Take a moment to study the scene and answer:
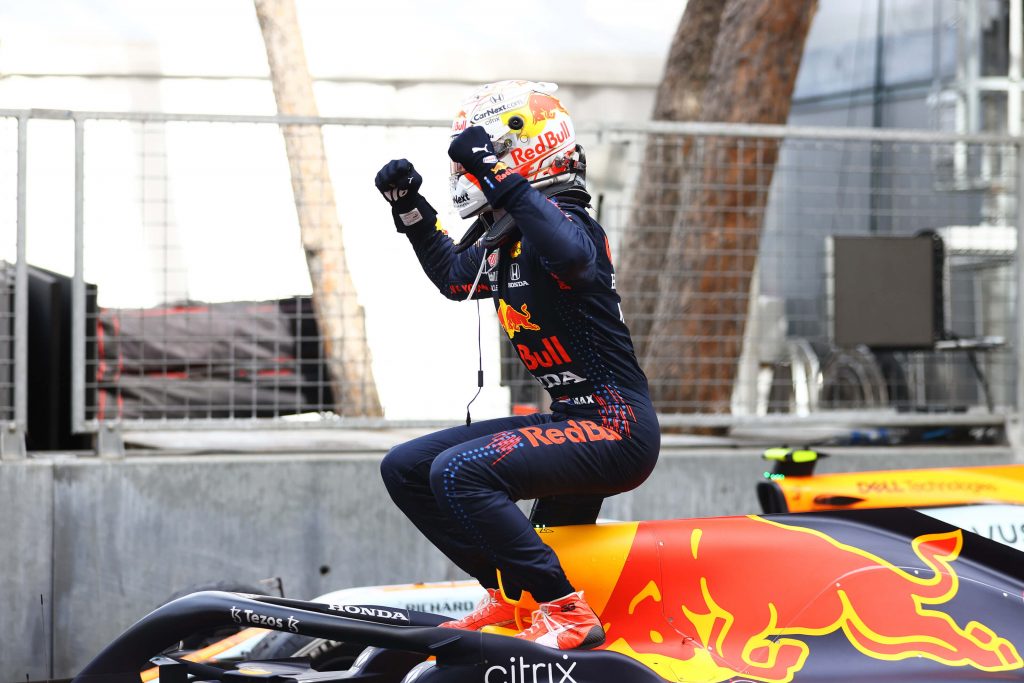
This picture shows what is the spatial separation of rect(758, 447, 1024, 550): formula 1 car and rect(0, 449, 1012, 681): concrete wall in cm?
146

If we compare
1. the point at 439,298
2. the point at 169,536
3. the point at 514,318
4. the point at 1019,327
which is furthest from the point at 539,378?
the point at 1019,327

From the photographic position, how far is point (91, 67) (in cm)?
1023

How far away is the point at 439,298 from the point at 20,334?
204 cm

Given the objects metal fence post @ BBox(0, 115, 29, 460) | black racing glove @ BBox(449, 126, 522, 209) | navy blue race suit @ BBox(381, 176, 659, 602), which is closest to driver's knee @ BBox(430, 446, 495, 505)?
navy blue race suit @ BBox(381, 176, 659, 602)

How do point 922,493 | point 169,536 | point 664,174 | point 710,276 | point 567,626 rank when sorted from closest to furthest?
point 567,626 < point 922,493 < point 169,536 < point 710,276 < point 664,174

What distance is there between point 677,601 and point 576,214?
41.2 inches

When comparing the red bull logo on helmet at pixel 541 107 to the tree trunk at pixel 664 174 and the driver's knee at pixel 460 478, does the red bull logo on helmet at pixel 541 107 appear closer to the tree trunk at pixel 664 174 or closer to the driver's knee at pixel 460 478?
the driver's knee at pixel 460 478

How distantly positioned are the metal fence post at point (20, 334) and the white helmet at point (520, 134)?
2644 mm

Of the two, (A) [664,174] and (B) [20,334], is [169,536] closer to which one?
(B) [20,334]

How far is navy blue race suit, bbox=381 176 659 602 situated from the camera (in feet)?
9.96

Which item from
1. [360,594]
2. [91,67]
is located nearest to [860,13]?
[91,67]

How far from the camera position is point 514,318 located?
3299 millimetres

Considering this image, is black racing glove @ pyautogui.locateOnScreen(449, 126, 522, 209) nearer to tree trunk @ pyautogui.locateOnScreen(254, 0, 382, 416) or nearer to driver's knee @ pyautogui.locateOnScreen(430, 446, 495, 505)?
driver's knee @ pyautogui.locateOnScreen(430, 446, 495, 505)

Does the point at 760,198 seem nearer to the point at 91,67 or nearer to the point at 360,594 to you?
the point at 360,594
